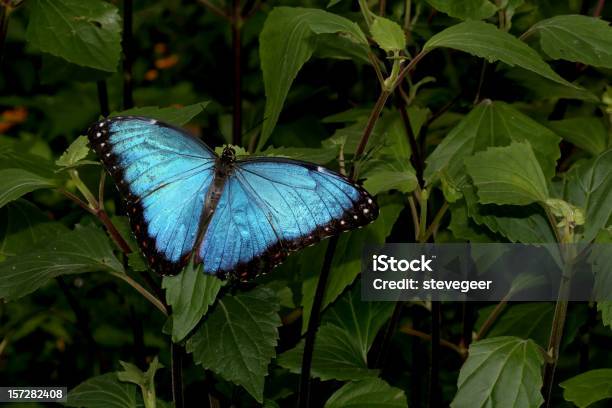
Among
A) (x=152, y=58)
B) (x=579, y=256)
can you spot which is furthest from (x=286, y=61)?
(x=152, y=58)

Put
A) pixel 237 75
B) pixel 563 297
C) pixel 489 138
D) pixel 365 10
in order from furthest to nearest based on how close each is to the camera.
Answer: pixel 237 75 < pixel 489 138 < pixel 365 10 < pixel 563 297

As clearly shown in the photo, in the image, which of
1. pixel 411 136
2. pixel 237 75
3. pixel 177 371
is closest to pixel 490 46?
pixel 411 136

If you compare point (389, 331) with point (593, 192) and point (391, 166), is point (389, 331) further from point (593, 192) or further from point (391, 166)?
point (593, 192)

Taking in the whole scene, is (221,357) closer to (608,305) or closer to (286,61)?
(286,61)

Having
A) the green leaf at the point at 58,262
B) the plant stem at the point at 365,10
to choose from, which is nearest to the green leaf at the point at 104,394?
the green leaf at the point at 58,262

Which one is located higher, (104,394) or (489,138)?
(489,138)

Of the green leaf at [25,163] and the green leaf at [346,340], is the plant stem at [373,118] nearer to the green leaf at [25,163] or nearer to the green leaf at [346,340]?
the green leaf at [346,340]
